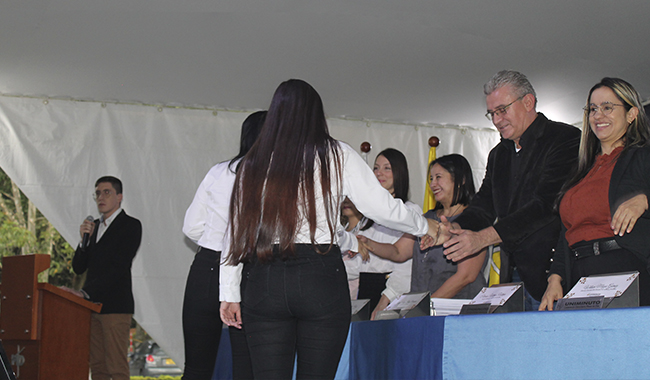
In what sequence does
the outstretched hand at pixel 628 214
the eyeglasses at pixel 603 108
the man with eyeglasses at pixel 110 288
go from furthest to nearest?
1. the man with eyeglasses at pixel 110 288
2. the eyeglasses at pixel 603 108
3. the outstretched hand at pixel 628 214

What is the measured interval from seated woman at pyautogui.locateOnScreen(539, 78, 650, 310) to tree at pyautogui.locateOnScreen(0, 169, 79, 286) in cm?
777

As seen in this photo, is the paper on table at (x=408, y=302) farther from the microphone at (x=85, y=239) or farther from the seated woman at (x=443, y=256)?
the microphone at (x=85, y=239)

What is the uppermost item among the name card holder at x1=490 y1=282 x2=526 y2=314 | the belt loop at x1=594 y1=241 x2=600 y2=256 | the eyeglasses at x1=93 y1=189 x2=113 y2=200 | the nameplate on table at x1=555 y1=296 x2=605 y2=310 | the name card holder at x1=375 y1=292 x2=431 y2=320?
the eyeglasses at x1=93 y1=189 x2=113 y2=200

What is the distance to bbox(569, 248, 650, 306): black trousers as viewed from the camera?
172 cm

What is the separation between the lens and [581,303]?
5.06 ft

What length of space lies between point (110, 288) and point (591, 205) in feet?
10.2

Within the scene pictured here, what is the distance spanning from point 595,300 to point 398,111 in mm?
3639

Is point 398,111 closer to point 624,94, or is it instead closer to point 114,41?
point 114,41

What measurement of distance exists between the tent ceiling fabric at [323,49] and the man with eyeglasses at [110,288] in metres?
1.06

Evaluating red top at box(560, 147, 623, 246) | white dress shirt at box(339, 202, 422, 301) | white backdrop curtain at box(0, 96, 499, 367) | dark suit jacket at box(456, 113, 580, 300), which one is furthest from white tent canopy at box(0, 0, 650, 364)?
red top at box(560, 147, 623, 246)

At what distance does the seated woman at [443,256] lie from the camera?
9.36ft

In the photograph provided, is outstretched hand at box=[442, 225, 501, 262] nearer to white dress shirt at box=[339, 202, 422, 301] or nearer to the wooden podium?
white dress shirt at box=[339, 202, 422, 301]

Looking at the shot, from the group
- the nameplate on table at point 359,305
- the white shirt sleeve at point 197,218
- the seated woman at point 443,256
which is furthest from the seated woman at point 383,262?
the white shirt sleeve at point 197,218

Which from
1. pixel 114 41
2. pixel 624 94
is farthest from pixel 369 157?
pixel 624 94
